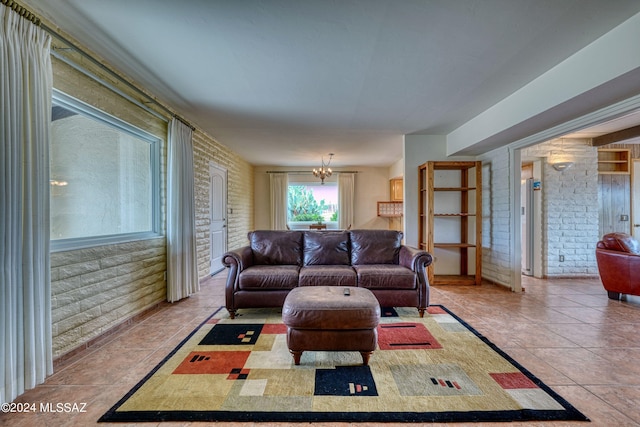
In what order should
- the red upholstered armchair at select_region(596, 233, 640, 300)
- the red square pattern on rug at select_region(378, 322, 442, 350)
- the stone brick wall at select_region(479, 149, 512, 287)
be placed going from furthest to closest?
1. the stone brick wall at select_region(479, 149, 512, 287)
2. the red upholstered armchair at select_region(596, 233, 640, 300)
3. the red square pattern on rug at select_region(378, 322, 442, 350)

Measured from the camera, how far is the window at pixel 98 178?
2141mm

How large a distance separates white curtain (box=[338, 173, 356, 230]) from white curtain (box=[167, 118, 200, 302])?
14.9 feet

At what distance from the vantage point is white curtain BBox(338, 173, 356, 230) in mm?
Result: 7648

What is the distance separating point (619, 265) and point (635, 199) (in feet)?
7.61

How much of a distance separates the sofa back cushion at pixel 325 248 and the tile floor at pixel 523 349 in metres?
1.26

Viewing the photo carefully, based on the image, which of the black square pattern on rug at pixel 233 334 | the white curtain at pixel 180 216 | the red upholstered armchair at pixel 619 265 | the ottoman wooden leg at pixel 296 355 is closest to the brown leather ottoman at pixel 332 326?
the ottoman wooden leg at pixel 296 355

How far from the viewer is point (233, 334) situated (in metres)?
2.55

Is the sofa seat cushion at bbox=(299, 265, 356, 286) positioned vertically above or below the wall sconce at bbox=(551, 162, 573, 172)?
below

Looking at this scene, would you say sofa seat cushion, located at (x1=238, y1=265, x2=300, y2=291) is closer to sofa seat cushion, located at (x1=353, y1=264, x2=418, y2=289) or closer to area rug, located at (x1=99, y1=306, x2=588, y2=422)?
area rug, located at (x1=99, y1=306, x2=588, y2=422)

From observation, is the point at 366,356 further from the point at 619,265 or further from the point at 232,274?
the point at 619,265

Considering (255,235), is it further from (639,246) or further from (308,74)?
(639,246)

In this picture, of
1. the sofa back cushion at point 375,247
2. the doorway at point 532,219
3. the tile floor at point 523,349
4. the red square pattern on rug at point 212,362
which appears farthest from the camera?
the doorway at point 532,219

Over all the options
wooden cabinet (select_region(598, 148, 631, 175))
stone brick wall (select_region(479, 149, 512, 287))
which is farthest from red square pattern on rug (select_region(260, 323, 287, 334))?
wooden cabinet (select_region(598, 148, 631, 175))

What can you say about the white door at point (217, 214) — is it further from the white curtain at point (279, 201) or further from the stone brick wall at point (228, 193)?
the white curtain at point (279, 201)
